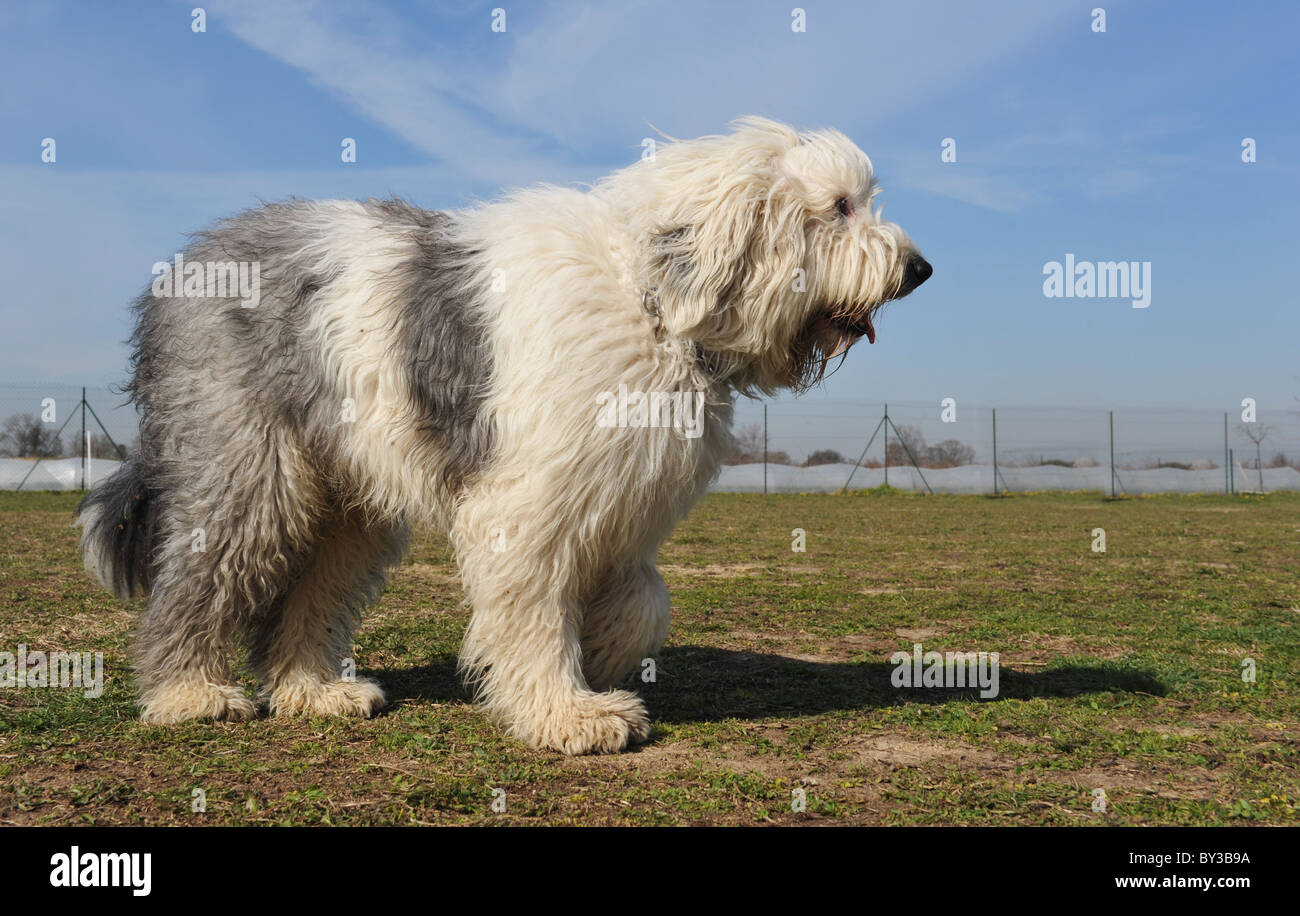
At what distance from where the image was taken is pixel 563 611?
13.8 feet

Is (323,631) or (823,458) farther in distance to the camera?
(823,458)

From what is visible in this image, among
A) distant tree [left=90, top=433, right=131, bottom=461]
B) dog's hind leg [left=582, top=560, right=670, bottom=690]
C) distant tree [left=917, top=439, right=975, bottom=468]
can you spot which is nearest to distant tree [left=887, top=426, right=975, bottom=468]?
distant tree [left=917, top=439, right=975, bottom=468]

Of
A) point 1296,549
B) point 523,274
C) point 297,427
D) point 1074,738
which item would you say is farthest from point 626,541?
point 1296,549

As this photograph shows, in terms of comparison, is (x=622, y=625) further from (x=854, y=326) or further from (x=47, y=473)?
(x=47, y=473)

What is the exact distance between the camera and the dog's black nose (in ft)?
13.7

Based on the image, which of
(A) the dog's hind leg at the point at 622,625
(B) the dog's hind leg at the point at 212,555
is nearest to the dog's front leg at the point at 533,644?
(A) the dog's hind leg at the point at 622,625

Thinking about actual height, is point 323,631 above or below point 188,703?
above

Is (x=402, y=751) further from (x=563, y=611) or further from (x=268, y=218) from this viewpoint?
(x=268, y=218)

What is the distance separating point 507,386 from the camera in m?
4.03

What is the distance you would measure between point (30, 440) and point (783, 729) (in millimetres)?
25024

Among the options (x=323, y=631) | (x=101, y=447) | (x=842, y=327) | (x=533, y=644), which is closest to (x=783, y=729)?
(x=533, y=644)

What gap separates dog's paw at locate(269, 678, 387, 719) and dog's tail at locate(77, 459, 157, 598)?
812 mm

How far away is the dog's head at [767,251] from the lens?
401cm

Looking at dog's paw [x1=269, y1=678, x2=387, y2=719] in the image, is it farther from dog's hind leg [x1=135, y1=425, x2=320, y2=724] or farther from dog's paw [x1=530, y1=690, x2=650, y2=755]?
dog's paw [x1=530, y1=690, x2=650, y2=755]
